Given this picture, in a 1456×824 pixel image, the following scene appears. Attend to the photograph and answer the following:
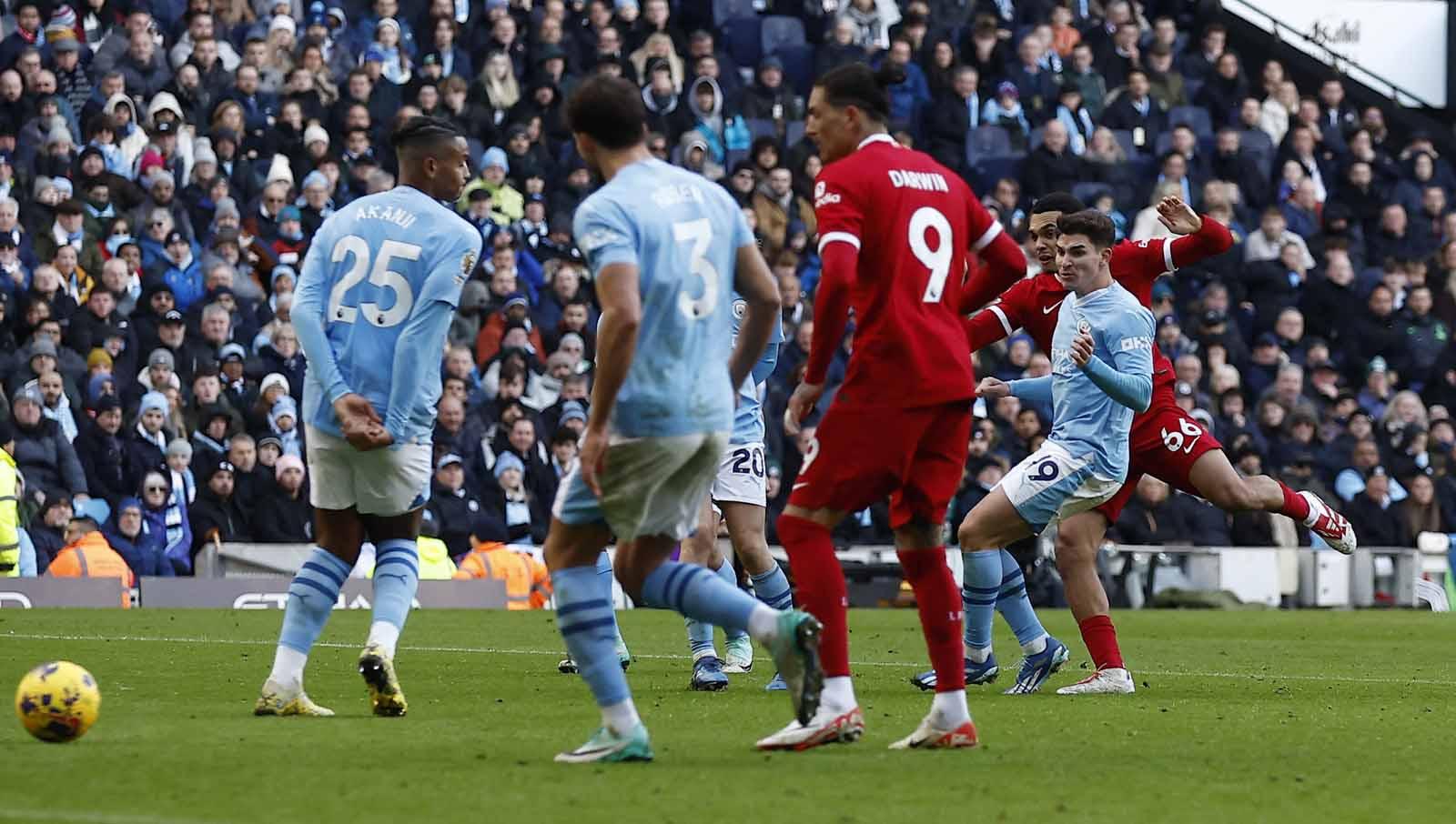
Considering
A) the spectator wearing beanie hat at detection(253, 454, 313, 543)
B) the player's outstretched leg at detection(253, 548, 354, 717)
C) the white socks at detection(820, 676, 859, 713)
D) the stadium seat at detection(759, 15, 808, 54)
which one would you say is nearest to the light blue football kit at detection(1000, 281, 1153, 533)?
the white socks at detection(820, 676, 859, 713)

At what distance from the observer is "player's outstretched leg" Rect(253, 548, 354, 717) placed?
8.58 metres

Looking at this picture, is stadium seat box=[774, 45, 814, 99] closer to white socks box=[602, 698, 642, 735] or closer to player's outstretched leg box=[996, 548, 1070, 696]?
player's outstretched leg box=[996, 548, 1070, 696]

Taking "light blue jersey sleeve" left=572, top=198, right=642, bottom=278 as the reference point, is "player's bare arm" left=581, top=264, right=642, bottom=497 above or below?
below

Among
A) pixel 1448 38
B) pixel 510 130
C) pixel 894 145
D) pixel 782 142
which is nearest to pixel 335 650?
pixel 894 145

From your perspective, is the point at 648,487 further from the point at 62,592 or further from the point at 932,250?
the point at 62,592

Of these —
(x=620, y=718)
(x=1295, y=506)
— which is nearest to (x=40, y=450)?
(x=1295, y=506)

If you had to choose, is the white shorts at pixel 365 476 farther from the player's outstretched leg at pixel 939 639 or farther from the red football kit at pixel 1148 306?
the red football kit at pixel 1148 306

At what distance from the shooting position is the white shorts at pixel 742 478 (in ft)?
38.0

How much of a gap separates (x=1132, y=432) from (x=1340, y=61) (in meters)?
23.8

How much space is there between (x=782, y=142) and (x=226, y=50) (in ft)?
20.6

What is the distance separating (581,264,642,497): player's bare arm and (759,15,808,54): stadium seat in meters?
20.9

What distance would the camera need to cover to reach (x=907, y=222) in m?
7.61

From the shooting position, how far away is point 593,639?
23.1ft

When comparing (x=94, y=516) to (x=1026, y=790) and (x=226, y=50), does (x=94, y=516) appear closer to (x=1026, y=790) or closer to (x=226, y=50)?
(x=226, y=50)
